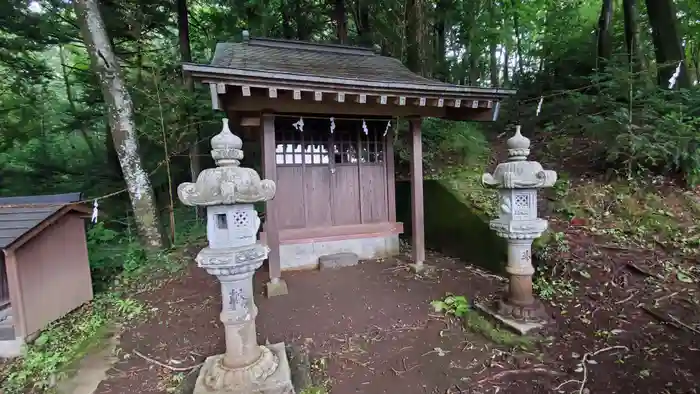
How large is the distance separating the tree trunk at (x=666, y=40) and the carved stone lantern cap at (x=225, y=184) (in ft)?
28.5

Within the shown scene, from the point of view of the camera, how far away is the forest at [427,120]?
5129 millimetres

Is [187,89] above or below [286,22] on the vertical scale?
below

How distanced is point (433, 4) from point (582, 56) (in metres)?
5.29

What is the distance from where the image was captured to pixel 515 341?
330 cm

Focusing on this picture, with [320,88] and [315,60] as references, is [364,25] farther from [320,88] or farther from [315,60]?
[320,88]

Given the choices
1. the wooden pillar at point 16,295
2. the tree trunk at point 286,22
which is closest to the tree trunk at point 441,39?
the tree trunk at point 286,22

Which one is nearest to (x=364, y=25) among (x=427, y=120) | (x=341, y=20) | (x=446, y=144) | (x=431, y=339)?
(x=341, y=20)

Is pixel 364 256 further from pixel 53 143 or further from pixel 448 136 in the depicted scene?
pixel 53 143

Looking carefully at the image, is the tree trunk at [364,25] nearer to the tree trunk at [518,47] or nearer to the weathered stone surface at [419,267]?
the tree trunk at [518,47]

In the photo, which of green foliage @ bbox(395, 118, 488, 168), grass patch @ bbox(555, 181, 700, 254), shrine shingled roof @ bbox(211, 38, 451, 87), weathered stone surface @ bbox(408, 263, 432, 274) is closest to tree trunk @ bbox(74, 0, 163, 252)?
shrine shingled roof @ bbox(211, 38, 451, 87)

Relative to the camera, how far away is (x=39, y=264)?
4.37 meters

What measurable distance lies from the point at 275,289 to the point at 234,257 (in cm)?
222

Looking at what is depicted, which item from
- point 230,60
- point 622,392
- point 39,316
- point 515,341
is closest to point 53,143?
point 39,316

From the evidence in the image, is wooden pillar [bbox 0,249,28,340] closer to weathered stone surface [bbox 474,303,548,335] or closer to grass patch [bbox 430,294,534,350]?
grass patch [bbox 430,294,534,350]
